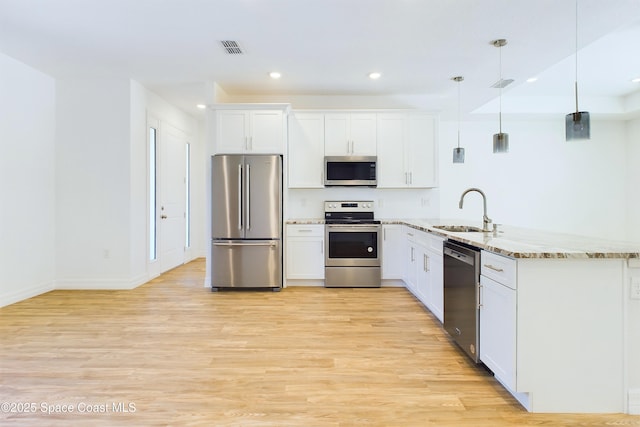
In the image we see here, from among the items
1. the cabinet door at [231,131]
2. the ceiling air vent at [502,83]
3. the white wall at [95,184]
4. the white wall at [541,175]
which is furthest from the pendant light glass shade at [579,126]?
the white wall at [95,184]

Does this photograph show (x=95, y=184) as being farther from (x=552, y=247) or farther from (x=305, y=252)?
(x=552, y=247)

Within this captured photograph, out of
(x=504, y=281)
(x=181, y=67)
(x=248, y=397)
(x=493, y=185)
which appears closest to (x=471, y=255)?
(x=504, y=281)

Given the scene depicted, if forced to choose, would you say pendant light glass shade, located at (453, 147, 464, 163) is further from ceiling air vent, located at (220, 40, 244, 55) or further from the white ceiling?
ceiling air vent, located at (220, 40, 244, 55)

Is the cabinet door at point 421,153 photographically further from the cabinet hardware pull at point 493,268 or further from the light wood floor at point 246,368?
the cabinet hardware pull at point 493,268

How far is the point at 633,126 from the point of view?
20.5 ft

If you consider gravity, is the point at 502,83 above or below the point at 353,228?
above

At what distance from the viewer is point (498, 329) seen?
6.60 feet

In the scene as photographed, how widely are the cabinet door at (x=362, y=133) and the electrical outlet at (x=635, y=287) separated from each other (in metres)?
3.38

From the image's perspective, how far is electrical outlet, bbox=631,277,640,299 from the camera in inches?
71.4

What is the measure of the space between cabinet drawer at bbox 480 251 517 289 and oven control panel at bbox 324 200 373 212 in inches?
114

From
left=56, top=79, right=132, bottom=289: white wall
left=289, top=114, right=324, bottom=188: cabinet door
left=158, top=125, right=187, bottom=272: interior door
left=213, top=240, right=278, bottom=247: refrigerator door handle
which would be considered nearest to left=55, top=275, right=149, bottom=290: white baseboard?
left=56, top=79, right=132, bottom=289: white wall

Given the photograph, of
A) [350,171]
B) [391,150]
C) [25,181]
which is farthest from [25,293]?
[391,150]

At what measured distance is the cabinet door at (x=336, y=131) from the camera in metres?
4.83

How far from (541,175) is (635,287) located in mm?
5301
